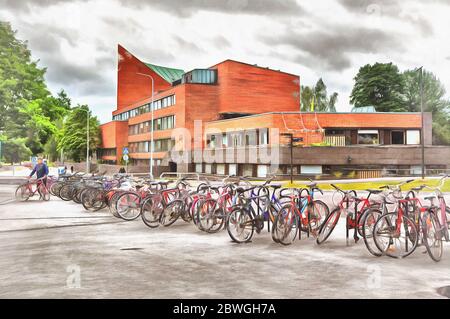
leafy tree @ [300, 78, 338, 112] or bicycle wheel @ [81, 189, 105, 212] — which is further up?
leafy tree @ [300, 78, 338, 112]

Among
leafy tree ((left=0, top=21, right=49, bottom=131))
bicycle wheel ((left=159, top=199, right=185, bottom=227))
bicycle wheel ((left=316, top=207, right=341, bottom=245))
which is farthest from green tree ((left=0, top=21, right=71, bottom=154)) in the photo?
bicycle wheel ((left=316, top=207, right=341, bottom=245))

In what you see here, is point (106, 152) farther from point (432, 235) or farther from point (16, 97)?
point (432, 235)

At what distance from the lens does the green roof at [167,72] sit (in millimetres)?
76519

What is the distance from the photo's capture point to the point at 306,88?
2763 inches

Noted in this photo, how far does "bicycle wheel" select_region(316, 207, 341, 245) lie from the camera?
28.6ft

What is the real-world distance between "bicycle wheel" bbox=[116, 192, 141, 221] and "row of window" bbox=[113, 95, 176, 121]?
43799mm

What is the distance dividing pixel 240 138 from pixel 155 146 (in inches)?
742

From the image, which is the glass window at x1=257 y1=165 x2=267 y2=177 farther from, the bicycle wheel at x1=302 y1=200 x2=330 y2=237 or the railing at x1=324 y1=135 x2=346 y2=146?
the bicycle wheel at x1=302 y1=200 x2=330 y2=237

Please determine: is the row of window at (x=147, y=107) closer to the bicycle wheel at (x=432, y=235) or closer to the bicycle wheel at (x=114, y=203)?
the bicycle wheel at (x=114, y=203)

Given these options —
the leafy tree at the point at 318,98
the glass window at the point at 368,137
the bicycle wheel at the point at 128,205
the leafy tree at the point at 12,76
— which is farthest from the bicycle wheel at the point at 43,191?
the leafy tree at the point at 318,98

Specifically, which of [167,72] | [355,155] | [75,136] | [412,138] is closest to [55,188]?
[355,155]

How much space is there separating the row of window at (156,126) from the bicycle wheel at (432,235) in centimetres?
4928

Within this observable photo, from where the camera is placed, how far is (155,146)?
201 ft
